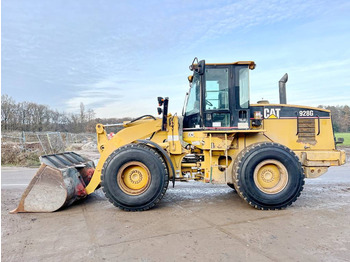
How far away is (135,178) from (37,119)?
37.9 m

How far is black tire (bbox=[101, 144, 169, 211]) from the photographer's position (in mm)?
4410

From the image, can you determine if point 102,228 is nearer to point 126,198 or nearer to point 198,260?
point 126,198

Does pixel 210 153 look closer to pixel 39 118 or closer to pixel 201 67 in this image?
pixel 201 67

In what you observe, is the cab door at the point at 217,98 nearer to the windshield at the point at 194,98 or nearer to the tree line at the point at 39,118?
the windshield at the point at 194,98

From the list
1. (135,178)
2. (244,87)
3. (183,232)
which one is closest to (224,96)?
(244,87)

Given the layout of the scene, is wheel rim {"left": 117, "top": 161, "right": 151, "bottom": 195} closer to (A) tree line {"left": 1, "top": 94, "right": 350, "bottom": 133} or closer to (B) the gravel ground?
(B) the gravel ground

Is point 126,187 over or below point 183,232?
over

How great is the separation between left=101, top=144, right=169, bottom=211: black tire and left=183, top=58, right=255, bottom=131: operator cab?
1.22m

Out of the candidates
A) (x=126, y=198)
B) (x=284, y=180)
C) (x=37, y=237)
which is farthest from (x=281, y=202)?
(x=37, y=237)

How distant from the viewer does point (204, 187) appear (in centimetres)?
645

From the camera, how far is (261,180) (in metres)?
4.64

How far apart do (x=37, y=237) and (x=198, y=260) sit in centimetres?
221

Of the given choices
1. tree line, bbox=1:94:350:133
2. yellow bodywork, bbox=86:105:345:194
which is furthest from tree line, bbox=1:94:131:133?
yellow bodywork, bbox=86:105:345:194

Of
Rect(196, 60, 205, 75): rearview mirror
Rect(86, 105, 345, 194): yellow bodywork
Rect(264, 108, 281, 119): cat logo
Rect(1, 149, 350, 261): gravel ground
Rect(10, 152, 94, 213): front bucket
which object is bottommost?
Rect(1, 149, 350, 261): gravel ground
